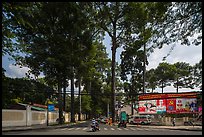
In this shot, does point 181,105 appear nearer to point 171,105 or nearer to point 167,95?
point 171,105

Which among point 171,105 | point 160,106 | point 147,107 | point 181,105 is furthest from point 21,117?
point 181,105

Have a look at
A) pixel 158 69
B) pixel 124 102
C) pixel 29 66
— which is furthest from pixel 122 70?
pixel 29 66

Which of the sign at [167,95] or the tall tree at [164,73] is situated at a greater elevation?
the tall tree at [164,73]

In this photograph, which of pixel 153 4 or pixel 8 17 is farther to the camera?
pixel 8 17

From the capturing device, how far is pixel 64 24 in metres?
12.0

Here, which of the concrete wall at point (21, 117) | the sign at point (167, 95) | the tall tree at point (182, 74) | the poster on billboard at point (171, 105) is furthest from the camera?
the tall tree at point (182, 74)

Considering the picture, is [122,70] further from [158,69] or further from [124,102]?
[124,102]

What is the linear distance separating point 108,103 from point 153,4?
231ft

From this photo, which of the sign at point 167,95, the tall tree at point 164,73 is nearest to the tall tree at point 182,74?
the tall tree at point 164,73

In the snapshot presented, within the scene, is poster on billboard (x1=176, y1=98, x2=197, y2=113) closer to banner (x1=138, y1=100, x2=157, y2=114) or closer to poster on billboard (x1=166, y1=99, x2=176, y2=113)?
poster on billboard (x1=166, y1=99, x2=176, y2=113)

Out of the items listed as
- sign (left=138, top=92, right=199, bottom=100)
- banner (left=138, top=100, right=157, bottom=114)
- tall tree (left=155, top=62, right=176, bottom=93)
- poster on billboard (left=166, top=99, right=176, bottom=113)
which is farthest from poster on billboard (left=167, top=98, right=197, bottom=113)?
tall tree (left=155, top=62, right=176, bottom=93)

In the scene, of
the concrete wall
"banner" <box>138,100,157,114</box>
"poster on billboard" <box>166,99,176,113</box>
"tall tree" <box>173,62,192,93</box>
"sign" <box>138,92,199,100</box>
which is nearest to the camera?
the concrete wall

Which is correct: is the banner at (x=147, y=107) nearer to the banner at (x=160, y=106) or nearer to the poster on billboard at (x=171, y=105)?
the banner at (x=160, y=106)

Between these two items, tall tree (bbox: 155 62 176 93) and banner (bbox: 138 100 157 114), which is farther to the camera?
tall tree (bbox: 155 62 176 93)
